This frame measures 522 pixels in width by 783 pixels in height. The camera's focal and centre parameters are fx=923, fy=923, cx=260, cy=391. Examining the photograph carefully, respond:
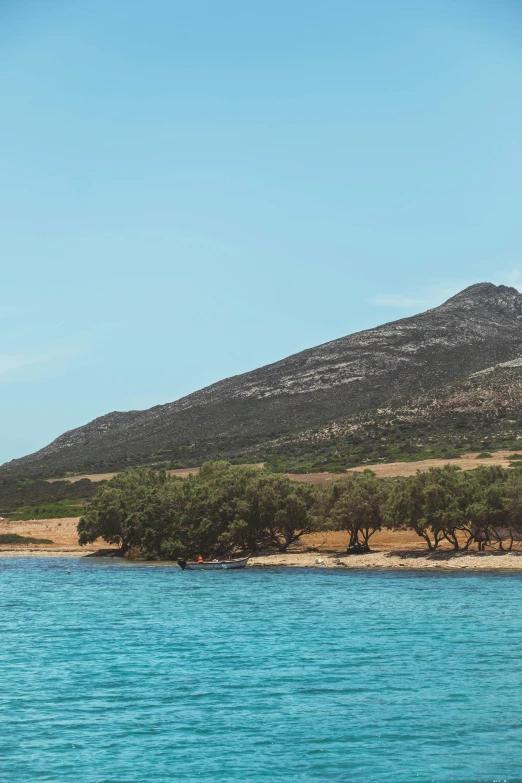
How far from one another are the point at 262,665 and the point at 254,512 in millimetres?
46943

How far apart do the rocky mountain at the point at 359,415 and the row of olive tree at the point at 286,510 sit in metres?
43.1

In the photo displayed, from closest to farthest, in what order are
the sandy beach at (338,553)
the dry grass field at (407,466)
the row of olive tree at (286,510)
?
the sandy beach at (338,553) < the row of olive tree at (286,510) < the dry grass field at (407,466)

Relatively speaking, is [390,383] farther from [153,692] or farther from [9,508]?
[153,692]

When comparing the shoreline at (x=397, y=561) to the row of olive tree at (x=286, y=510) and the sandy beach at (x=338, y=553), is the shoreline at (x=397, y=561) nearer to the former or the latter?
the sandy beach at (x=338, y=553)

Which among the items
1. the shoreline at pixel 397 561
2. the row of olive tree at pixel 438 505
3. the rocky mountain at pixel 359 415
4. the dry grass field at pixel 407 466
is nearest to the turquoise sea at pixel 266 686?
the shoreline at pixel 397 561

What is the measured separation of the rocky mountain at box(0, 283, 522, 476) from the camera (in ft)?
470

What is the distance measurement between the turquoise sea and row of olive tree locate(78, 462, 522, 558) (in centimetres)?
1396

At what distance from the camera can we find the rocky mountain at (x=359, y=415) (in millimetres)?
143375

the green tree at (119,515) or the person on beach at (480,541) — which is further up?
the green tree at (119,515)

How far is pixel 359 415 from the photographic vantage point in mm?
164000

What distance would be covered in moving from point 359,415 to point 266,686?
134134mm

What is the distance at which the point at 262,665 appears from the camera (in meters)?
34.9

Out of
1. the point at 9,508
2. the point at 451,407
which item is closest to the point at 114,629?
the point at 9,508

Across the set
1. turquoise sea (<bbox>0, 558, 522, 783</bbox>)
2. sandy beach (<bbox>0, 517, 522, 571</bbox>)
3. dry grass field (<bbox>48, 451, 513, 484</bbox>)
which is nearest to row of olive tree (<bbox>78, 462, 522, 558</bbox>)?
sandy beach (<bbox>0, 517, 522, 571</bbox>)
